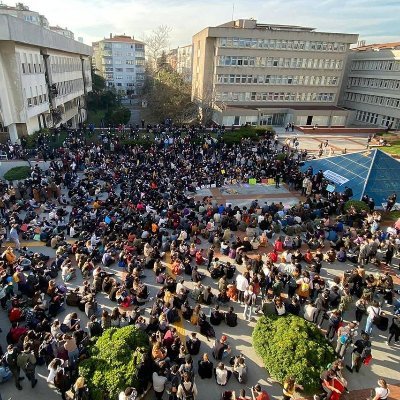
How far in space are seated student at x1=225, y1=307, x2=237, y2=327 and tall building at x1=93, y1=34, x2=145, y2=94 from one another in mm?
90275

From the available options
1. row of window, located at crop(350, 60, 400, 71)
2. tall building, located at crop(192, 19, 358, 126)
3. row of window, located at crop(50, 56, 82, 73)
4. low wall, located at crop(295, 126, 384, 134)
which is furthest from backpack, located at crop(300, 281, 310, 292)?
row of window, located at crop(350, 60, 400, 71)

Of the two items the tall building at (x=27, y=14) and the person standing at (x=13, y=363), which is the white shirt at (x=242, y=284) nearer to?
the person standing at (x=13, y=363)

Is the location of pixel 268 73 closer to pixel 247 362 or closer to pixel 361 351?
pixel 361 351

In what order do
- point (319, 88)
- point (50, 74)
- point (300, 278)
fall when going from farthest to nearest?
1. point (319, 88)
2. point (50, 74)
3. point (300, 278)

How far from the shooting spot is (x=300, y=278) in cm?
1277

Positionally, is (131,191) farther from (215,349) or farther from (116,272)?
(215,349)

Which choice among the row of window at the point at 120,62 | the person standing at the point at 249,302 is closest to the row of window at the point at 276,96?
the person standing at the point at 249,302

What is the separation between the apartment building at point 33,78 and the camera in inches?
1118

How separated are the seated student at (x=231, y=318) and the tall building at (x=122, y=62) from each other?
90275 millimetres

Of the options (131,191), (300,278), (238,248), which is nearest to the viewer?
(300,278)

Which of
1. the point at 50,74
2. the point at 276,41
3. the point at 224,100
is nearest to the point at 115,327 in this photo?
the point at 50,74

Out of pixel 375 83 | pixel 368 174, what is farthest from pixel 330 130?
pixel 368 174

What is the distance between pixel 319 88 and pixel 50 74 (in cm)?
3845

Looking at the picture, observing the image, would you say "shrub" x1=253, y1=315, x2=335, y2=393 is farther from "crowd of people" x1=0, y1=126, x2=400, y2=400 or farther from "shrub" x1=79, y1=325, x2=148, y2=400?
"shrub" x1=79, y1=325, x2=148, y2=400
